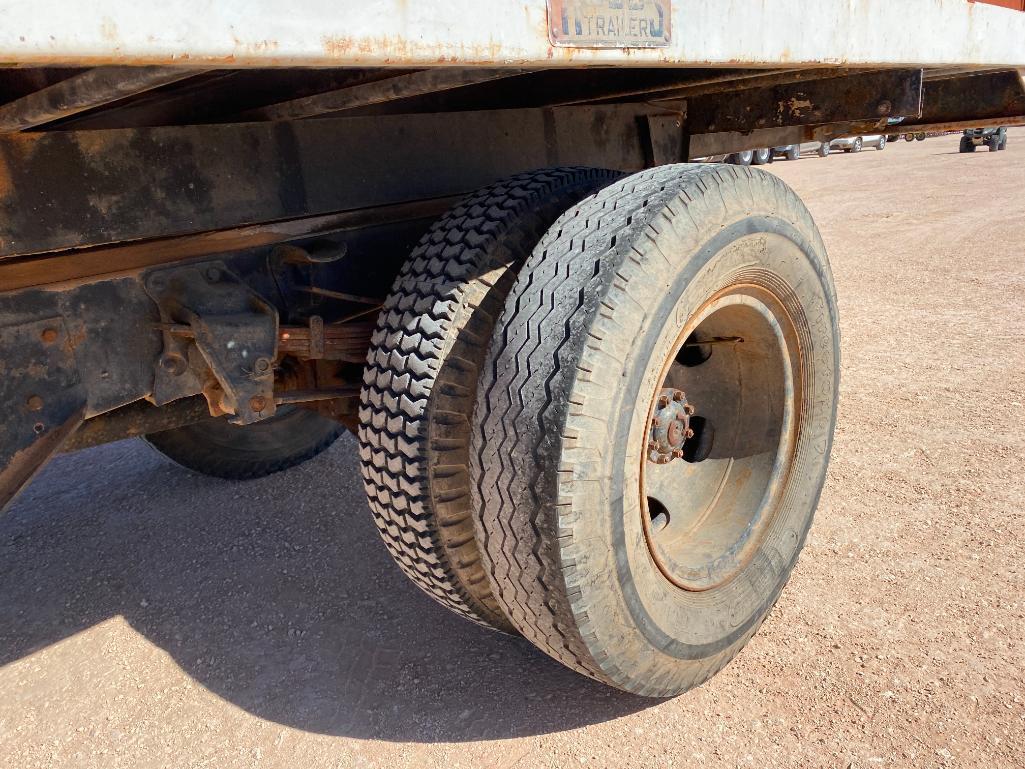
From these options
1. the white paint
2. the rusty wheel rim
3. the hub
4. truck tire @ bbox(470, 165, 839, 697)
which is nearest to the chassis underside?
the white paint

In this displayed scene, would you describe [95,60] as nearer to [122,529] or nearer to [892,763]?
[892,763]

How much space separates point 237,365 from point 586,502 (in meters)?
0.90

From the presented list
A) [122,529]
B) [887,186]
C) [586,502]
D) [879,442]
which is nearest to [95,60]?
[586,502]

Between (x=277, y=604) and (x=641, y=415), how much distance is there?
5.46 feet

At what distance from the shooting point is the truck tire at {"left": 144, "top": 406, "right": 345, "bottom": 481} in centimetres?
370

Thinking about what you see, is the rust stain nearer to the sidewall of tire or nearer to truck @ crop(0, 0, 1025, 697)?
truck @ crop(0, 0, 1025, 697)

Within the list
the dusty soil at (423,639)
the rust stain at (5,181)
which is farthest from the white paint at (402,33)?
the dusty soil at (423,639)

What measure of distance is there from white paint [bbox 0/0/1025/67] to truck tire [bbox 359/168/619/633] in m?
0.65

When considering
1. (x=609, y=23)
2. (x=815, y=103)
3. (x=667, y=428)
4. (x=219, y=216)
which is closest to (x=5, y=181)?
(x=219, y=216)

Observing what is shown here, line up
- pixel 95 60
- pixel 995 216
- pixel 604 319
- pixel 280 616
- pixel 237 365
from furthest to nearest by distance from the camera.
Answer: pixel 995 216, pixel 280 616, pixel 237 365, pixel 604 319, pixel 95 60

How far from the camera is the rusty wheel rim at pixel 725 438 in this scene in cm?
243

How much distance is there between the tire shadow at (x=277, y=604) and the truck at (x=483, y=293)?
10.6 inches

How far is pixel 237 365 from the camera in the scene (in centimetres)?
Result: 209

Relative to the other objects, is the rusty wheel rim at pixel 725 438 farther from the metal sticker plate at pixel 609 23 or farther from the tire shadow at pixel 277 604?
the metal sticker plate at pixel 609 23
